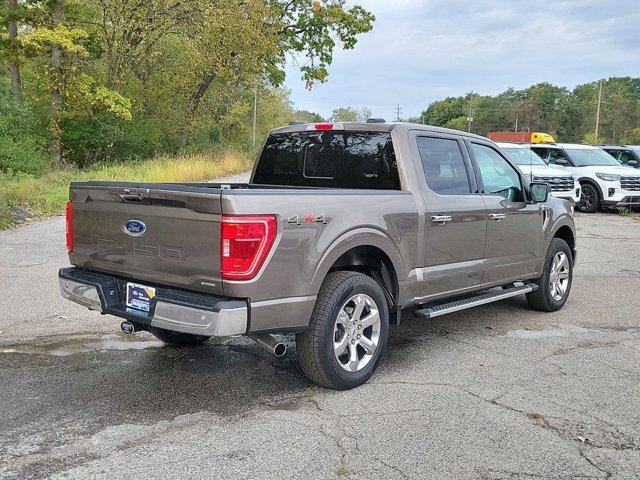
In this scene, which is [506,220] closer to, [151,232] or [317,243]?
[317,243]

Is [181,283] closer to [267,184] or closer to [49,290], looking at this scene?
[267,184]

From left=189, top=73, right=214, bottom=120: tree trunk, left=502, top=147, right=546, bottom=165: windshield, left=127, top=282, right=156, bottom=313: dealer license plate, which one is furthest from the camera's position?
left=189, top=73, right=214, bottom=120: tree trunk

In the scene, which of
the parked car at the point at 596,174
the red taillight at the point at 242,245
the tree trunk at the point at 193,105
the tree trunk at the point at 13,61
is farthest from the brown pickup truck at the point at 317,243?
the tree trunk at the point at 193,105

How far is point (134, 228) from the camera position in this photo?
4.16m

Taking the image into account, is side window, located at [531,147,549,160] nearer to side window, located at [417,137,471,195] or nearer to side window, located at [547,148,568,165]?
side window, located at [547,148,568,165]

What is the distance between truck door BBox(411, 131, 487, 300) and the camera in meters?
5.09

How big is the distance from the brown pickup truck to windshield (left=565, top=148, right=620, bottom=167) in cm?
1342

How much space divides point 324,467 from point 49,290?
5215 mm

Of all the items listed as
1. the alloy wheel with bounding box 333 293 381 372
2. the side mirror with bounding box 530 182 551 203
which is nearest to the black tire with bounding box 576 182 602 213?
the side mirror with bounding box 530 182 551 203

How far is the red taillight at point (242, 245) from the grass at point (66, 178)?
9755mm

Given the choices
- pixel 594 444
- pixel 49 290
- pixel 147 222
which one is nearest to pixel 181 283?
pixel 147 222

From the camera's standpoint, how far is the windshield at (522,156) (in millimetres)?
18080

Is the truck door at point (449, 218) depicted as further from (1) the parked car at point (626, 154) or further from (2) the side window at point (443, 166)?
(1) the parked car at point (626, 154)

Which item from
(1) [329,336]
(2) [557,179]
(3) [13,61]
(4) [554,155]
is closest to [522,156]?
(4) [554,155]
